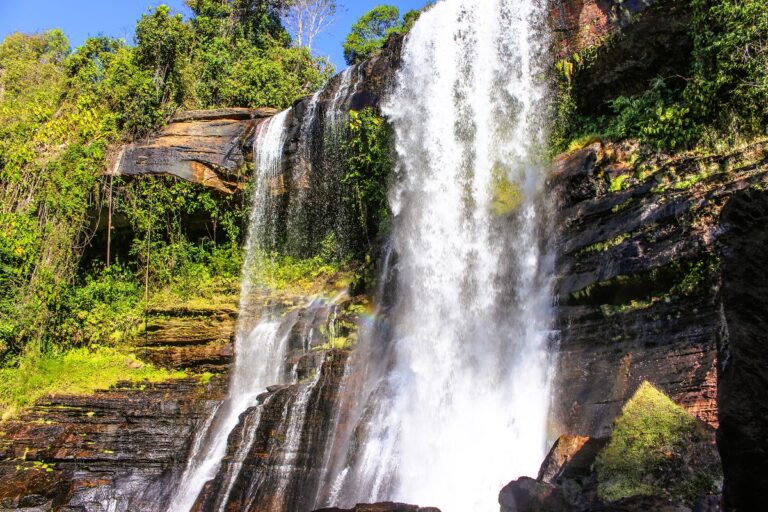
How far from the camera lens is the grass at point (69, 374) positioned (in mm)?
13930

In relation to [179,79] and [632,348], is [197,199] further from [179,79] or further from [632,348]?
[632,348]

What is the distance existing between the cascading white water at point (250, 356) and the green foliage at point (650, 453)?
24.1ft

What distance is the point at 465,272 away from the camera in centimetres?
1235

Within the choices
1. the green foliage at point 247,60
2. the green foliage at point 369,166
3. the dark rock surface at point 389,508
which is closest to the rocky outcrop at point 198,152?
the green foliage at point 247,60

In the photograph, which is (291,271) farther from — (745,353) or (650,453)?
(745,353)

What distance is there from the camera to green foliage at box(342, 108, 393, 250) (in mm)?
16141

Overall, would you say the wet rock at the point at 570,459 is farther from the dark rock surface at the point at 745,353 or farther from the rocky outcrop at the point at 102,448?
the rocky outcrop at the point at 102,448

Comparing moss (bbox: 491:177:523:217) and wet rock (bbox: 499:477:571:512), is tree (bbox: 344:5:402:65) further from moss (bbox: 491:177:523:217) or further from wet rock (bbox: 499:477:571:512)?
wet rock (bbox: 499:477:571:512)

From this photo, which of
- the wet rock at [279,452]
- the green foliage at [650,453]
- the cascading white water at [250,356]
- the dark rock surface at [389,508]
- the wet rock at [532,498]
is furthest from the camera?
the cascading white water at [250,356]

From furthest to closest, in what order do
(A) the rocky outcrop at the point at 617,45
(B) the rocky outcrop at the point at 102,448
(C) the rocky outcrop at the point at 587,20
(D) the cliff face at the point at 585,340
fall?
1. (C) the rocky outcrop at the point at 587,20
2. (A) the rocky outcrop at the point at 617,45
3. (B) the rocky outcrop at the point at 102,448
4. (D) the cliff face at the point at 585,340

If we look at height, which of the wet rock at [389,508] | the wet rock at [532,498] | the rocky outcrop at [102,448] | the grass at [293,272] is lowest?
the rocky outcrop at [102,448]

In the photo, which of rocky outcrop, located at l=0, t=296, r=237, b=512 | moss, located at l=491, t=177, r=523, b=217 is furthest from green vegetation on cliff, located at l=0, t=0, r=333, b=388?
moss, located at l=491, t=177, r=523, b=217

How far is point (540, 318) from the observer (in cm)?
993

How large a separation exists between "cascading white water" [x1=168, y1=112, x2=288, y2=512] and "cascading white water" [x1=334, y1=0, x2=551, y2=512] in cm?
300
